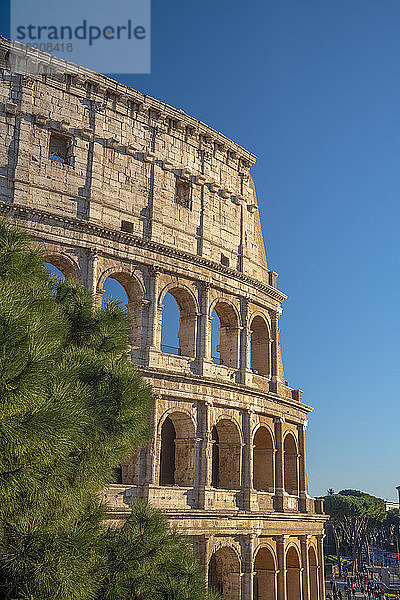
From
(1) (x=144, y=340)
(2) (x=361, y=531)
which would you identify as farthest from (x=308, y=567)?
(2) (x=361, y=531)

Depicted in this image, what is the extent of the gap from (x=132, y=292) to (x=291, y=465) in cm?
1008

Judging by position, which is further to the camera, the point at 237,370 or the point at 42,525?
the point at 237,370

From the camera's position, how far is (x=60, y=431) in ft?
24.2

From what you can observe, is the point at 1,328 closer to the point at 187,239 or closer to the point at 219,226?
the point at 187,239

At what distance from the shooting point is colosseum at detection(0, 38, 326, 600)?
20.1 metres

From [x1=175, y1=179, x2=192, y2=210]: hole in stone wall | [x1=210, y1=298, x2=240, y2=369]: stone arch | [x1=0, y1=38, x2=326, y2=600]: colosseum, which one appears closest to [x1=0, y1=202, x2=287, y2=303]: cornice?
[x1=0, y1=38, x2=326, y2=600]: colosseum

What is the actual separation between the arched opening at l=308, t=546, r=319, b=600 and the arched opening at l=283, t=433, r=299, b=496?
239 cm

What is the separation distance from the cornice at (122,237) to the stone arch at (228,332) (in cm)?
116

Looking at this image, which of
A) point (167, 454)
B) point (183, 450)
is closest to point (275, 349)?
point (167, 454)

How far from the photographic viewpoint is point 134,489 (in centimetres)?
1931

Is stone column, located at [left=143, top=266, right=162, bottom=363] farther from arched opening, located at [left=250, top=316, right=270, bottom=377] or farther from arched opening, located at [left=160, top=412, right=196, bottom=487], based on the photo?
arched opening, located at [left=250, top=316, right=270, bottom=377]

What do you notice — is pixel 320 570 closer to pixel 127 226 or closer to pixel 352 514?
pixel 127 226

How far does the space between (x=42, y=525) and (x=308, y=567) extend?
63.0 ft

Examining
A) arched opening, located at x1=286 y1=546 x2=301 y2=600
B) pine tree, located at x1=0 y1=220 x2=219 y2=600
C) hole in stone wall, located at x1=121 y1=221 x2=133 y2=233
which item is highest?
hole in stone wall, located at x1=121 y1=221 x2=133 y2=233
